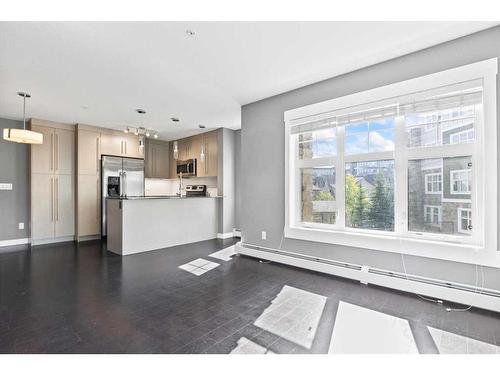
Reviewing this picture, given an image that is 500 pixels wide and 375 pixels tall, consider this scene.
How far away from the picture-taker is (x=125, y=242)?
445 cm

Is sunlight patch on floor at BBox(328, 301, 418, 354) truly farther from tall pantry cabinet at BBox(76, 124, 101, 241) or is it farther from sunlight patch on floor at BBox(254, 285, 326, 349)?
tall pantry cabinet at BBox(76, 124, 101, 241)

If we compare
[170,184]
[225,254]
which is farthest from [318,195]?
[170,184]

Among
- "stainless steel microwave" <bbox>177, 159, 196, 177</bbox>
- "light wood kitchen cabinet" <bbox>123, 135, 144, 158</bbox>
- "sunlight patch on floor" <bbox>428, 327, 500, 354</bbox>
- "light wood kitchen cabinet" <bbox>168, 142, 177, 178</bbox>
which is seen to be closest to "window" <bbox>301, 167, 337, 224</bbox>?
"sunlight patch on floor" <bbox>428, 327, 500, 354</bbox>

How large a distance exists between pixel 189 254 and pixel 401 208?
3381 mm

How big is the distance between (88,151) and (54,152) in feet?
2.05

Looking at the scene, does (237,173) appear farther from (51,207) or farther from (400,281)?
(400,281)

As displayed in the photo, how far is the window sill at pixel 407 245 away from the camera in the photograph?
2.36 meters

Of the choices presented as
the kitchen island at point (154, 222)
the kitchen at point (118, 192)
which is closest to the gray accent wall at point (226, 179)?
the kitchen at point (118, 192)

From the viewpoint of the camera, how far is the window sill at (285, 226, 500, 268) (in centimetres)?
236

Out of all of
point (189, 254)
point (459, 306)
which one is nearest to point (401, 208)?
point (459, 306)

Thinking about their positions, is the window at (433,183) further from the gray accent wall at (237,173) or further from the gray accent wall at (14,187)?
the gray accent wall at (14,187)

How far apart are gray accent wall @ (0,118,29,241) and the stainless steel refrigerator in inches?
57.2

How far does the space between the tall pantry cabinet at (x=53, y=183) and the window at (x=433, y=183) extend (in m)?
6.65
